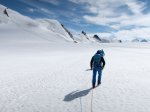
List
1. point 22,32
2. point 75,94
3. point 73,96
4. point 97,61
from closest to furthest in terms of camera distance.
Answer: point 73,96
point 75,94
point 97,61
point 22,32

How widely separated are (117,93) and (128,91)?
2.45 ft

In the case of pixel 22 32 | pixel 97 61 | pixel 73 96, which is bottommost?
pixel 73 96

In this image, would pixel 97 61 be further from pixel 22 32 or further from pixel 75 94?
pixel 22 32

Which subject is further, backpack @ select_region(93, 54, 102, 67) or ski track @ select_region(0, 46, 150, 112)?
backpack @ select_region(93, 54, 102, 67)

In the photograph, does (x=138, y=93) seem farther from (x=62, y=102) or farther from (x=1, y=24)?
(x=1, y=24)

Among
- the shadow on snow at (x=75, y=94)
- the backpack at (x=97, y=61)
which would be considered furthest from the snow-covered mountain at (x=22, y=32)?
the shadow on snow at (x=75, y=94)

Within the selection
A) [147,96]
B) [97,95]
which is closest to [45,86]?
[97,95]

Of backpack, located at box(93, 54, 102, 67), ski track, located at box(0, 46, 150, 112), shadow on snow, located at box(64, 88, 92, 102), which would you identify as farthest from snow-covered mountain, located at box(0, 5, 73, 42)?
shadow on snow, located at box(64, 88, 92, 102)

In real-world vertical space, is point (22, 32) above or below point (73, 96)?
above

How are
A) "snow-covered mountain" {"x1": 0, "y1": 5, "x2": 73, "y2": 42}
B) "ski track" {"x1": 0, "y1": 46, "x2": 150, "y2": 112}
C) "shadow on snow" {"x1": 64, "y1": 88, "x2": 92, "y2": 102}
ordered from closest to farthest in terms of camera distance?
1. "ski track" {"x1": 0, "y1": 46, "x2": 150, "y2": 112}
2. "shadow on snow" {"x1": 64, "y1": 88, "x2": 92, "y2": 102}
3. "snow-covered mountain" {"x1": 0, "y1": 5, "x2": 73, "y2": 42}

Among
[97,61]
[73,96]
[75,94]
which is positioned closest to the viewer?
[73,96]

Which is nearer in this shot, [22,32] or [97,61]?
[97,61]

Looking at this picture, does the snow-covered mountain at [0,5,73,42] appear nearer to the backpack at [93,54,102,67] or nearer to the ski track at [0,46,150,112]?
the ski track at [0,46,150,112]

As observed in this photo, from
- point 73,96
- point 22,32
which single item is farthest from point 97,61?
point 22,32
